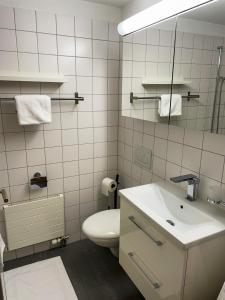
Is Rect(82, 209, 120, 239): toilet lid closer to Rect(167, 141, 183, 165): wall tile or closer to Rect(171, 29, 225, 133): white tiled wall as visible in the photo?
Rect(167, 141, 183, 165): wall tile

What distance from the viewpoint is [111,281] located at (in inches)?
70.6

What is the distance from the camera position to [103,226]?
1802 millimetres

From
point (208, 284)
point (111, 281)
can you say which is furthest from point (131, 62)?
point (111, 281)

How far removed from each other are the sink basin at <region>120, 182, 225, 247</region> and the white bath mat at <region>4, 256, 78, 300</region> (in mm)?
919

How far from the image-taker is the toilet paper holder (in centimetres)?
190

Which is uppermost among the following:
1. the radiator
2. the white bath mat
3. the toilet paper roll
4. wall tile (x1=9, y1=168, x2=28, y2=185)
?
wall tile (x1=9, y1=168, x2=28, y2=185)

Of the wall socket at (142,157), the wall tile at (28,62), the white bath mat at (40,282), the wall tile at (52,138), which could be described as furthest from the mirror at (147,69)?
the white bath mat at (40,282)

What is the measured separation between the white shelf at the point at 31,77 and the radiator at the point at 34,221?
0.98 metres

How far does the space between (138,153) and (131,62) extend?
0.75 metres

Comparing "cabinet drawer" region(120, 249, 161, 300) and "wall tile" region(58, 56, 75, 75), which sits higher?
"wall tile" region(58, 56, 75, 75)

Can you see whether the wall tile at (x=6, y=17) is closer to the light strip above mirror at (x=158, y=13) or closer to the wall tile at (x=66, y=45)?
the wall tile at (x=66, y=45)

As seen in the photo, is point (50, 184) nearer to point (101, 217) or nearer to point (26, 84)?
point (101, 217)

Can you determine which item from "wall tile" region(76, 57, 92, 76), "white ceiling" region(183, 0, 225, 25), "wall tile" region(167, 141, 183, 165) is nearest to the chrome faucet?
"wall tile" region(167, 141, 183, 165)

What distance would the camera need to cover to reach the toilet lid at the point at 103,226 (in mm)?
1705
